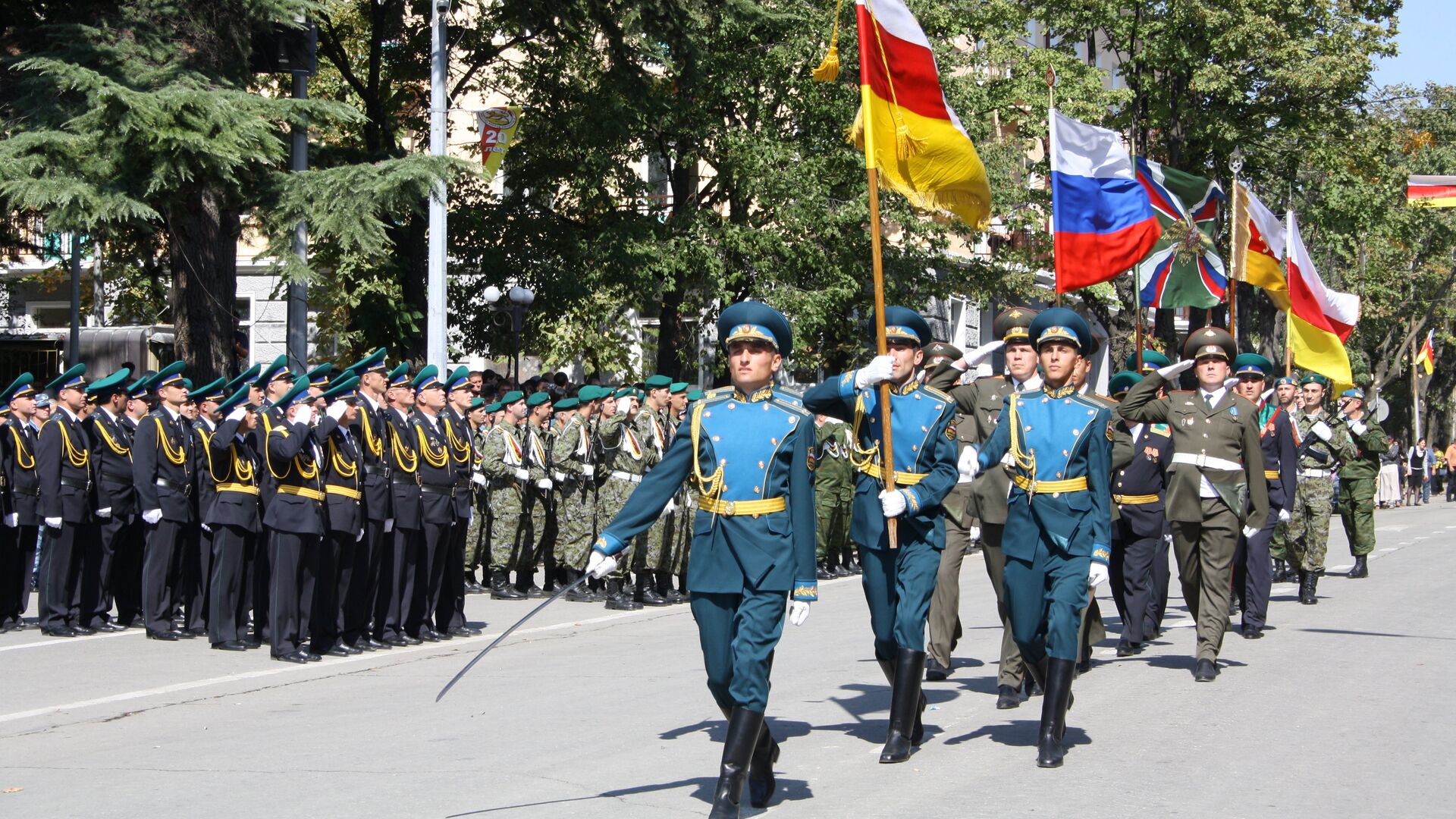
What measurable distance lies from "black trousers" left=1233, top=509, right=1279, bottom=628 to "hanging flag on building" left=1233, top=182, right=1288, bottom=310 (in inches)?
202

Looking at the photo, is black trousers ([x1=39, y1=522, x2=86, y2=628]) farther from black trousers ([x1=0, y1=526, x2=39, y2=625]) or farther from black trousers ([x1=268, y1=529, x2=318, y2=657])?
black trousers ([x1=268, y1=529, x2=318, y2=657])

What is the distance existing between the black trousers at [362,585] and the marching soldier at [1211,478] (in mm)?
5534

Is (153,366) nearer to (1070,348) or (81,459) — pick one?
(81,459)

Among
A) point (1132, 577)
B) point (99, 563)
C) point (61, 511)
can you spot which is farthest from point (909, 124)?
point (99, 563)

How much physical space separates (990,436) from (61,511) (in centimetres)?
768

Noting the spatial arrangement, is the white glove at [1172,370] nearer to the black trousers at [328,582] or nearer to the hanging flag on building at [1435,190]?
the black trousers at [328,582]

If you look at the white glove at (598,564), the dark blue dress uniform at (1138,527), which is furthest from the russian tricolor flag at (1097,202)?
the white glove at (598,564)

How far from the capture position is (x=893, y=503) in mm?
7590

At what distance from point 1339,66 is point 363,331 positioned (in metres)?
19.9

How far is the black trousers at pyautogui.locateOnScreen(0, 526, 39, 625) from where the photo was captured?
44.8ft

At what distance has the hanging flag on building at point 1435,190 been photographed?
82.9 ft

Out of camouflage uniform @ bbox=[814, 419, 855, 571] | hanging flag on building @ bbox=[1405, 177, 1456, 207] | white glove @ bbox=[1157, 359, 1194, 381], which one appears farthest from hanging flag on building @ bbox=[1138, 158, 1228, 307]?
white glove @ bbox=[1157, 359, 1194, 381]

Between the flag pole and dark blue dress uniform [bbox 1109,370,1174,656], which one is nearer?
the flag pole

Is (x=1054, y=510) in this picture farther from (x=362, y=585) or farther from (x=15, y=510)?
(x=15, y=510)
